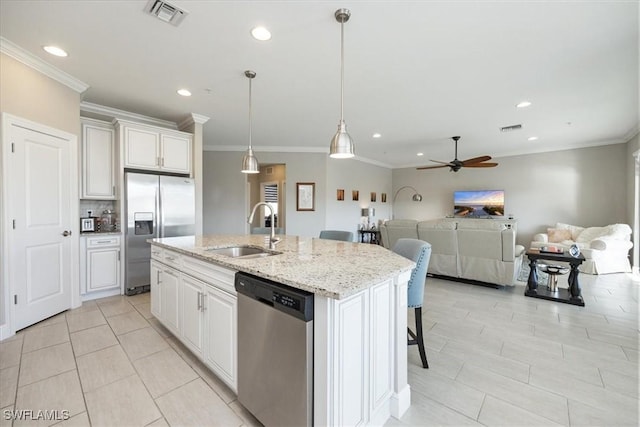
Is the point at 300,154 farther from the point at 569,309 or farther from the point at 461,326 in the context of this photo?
the point at 569,309

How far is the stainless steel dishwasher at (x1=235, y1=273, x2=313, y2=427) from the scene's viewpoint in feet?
A: 4.00

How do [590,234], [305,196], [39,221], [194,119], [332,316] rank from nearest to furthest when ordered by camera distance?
[332,316], [39,221], [194,119], [590,234], [305,196]

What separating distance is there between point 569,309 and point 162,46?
5.12 metres

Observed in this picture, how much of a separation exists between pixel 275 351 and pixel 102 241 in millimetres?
3433

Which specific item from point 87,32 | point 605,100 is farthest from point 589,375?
point 87,32

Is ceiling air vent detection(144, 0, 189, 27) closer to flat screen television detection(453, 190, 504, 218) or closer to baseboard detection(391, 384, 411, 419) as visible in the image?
baseboard detection(391, 384, 411, 419)

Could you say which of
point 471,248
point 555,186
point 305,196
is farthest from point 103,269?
point 555,186

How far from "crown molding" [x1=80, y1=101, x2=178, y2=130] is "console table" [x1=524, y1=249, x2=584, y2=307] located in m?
5.87

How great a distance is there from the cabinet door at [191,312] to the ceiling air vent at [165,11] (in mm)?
1941

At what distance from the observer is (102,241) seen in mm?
3553

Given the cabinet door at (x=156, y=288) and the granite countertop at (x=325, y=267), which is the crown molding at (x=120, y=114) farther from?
the granite countertop at (x=325, y=267)

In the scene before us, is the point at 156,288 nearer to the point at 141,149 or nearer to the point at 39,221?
the point at 39,221

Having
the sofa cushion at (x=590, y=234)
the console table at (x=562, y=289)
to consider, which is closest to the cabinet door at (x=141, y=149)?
the console table at (x=562, y=289)

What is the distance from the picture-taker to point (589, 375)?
1.98 metres
